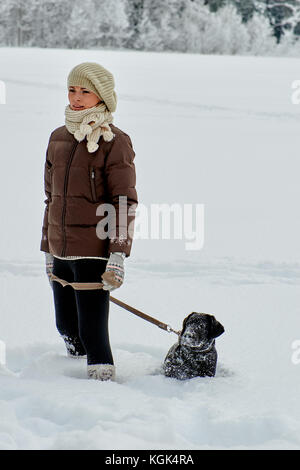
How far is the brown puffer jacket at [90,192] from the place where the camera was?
2.37m

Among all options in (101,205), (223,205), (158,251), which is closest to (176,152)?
(223,205)

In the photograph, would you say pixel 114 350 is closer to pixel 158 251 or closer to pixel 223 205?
pixel 158 251

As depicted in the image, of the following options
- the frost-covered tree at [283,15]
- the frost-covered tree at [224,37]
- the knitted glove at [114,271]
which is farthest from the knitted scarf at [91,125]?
the frost-covered tree at [283,15]

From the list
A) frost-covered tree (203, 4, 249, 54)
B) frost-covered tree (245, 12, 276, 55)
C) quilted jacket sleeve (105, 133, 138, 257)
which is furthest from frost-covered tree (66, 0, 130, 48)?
quilted jacket sleeve (105, 133, 138, 257)

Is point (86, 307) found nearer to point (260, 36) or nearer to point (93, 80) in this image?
point (93, 80)

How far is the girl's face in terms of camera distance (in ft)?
7.90

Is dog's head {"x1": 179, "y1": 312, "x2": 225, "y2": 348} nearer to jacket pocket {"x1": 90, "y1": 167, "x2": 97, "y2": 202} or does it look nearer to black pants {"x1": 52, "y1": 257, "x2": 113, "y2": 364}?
black pants {"x1": 52, "y1": 257, "x2": 113, "y2": 364}

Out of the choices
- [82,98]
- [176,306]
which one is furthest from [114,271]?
[176,306]

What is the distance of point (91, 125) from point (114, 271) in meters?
0.57

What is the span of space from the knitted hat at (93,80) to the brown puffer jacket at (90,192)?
15 centimetres

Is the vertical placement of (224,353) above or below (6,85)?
below

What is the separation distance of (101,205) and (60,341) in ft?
3.11

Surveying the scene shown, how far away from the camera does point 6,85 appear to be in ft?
43.2

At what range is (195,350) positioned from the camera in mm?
2551
